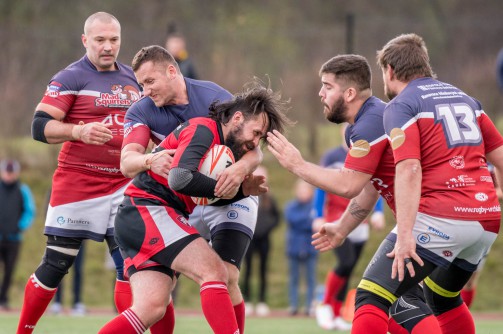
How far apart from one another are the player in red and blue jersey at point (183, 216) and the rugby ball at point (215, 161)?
44 millimetres

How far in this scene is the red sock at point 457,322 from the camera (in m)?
5.86

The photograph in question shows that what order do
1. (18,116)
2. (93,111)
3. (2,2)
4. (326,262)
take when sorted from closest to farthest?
1. (93,111)
2. (326,262)
3. (18,116)
4. (2,2)

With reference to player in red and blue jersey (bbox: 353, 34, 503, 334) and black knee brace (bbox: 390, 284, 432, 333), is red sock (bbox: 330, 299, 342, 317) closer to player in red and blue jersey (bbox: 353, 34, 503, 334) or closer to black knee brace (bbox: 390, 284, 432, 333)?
black knee brace (bbox: 390, 284, 432, 333)

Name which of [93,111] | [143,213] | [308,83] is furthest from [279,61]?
[143,213]

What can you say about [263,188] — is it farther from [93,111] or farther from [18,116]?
[18,116]

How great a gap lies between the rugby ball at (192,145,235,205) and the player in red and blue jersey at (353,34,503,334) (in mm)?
962

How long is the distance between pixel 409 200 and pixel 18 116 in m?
13.8

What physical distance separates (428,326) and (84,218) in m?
2.74

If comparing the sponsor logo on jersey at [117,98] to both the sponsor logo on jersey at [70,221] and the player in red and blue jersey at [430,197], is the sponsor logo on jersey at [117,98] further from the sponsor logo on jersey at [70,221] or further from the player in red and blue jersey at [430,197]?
the player in red and blue jersey at [430,197]

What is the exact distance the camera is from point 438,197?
17.5ft

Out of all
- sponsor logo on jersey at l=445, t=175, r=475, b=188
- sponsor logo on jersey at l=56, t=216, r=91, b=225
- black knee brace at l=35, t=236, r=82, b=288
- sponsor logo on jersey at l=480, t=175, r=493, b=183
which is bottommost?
black knee brace at l=35, t=236, r=82, b=288

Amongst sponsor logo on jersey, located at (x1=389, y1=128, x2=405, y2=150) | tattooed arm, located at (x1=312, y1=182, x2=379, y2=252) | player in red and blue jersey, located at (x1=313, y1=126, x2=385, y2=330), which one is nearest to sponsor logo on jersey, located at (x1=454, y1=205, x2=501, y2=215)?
sponsor logo on jersey, located at (x1=389, y1=128, x2=405, y2=150)

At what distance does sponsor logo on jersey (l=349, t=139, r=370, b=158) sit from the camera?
550 cm

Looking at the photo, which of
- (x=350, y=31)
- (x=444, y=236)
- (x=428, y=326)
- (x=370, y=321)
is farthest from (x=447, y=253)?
(x=350, y=31)
